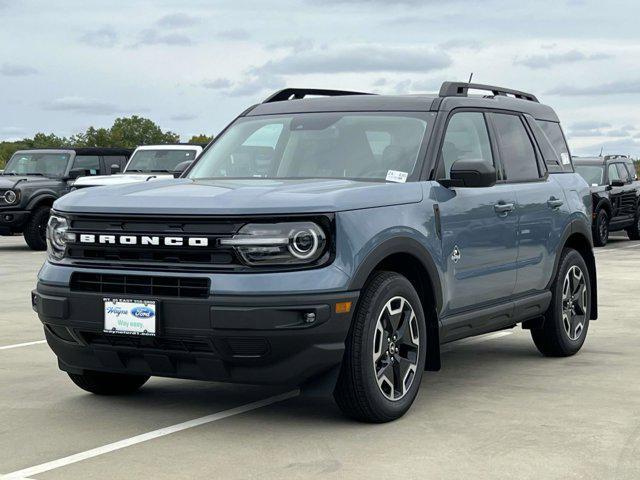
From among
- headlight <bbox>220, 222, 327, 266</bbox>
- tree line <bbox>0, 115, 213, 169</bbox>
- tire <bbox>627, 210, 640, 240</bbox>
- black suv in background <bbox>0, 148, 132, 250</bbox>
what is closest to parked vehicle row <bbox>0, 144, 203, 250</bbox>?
black suv in background <bbox>0, 148, 132, 250</bbox>

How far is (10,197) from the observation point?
21.1 m

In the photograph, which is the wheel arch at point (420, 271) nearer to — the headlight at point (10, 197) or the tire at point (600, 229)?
the headlight at point (10, 197)

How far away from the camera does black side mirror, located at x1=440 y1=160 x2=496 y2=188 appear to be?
6.72 metres

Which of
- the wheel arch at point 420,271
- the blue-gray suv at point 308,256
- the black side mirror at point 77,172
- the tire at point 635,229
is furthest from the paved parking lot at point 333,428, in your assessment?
the tire at point 635,229

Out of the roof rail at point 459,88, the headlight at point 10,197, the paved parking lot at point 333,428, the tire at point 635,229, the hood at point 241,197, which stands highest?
the roof rail at point 459,88

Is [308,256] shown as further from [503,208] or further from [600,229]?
[600,229]

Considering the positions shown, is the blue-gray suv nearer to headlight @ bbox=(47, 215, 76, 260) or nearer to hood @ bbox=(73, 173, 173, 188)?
headlight @ bbox=(47, 215, 76, 260)

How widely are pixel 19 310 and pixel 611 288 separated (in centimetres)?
690

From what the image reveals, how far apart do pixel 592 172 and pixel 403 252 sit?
18920mm

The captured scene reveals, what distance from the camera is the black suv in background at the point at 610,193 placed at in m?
23.5

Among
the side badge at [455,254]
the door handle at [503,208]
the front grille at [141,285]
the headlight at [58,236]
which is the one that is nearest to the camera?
the front grille at [141,285]

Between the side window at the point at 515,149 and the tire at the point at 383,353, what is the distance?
71.6 inches

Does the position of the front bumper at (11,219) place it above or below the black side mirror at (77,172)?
below

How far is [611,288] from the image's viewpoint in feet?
45.6
